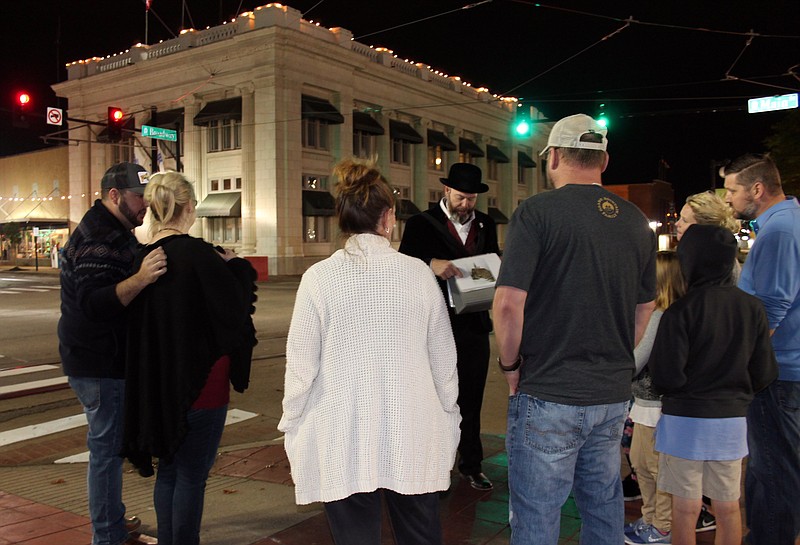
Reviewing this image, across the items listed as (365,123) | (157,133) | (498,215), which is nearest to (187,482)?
(157,133)

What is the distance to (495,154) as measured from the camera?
162 ft

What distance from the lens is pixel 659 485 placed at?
3295 millimetres

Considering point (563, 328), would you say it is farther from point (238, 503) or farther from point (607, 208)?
point (238, 503)

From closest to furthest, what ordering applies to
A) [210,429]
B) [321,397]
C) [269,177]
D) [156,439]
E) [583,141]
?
1. [321,397]
2. [583,141]
3. [156,439]
4. [210,429]
5. [269,177]

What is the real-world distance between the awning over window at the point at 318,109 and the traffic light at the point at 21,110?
16.5 meters

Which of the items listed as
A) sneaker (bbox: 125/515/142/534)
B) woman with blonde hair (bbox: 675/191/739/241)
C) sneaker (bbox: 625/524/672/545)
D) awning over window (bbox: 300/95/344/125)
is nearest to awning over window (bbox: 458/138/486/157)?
awning over window (bbox: 300/95/344/125)

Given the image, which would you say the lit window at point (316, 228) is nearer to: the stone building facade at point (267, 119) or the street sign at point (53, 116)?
the stone building facade at point (267, 119)

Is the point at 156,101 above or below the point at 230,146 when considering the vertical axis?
above

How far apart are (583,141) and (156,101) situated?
4033 cm

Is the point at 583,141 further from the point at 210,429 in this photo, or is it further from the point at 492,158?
the point at 492,158

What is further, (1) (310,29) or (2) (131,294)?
(1) (310,29)

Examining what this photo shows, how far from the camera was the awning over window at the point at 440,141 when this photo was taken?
142 feet

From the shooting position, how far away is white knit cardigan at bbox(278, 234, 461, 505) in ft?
7.99

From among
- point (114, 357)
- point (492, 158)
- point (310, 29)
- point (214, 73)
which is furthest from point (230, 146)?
point (114, 357)
